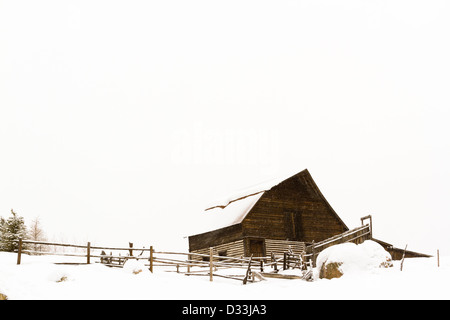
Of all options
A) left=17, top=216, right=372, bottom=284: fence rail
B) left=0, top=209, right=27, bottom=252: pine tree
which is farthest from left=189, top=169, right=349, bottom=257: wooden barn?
left=0, top=209, right=27, bottom=252: pine tree

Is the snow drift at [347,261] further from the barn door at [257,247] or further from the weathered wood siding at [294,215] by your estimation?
the weathered wood siding at [294,215]

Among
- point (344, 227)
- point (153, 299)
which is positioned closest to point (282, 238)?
point (344, 227)

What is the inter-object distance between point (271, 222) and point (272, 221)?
119 millimetres

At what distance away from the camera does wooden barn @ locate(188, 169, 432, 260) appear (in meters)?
32.3

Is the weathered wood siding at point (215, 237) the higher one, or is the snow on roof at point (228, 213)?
the snow on roof at point (228, 213)

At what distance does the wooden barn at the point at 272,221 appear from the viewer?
106 ft

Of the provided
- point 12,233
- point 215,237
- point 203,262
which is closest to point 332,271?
point 203,262

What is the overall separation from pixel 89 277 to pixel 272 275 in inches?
361

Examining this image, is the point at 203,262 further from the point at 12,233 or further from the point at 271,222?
the point at 12,233

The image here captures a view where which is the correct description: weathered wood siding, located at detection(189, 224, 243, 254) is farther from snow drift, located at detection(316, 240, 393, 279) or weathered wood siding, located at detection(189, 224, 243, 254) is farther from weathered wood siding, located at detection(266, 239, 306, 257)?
snow drift, located at detection(316, 240, 393, 279)

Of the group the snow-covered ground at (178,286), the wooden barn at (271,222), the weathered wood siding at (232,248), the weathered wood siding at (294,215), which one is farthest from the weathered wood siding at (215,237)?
the snow-covered ground at (178,286)

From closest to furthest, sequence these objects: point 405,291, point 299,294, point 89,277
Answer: point 405,291
point 299,294
point 89,277
